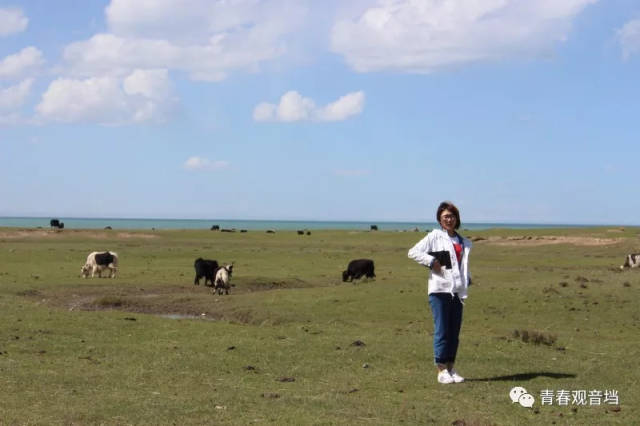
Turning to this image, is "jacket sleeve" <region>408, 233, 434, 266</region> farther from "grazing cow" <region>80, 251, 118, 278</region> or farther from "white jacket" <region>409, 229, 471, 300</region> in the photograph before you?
"grazing cow" <region>80, 251, 118, 278</region>

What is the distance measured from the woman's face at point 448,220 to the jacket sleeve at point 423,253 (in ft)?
1.04

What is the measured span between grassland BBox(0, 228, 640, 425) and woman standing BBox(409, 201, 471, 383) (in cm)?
67

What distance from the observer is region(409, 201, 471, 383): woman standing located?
40.7 feet

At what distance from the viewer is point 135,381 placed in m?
12.9

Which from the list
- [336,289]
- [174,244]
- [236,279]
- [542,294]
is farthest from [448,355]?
[174,244]

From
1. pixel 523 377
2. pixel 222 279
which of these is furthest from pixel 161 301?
pixel 523 377

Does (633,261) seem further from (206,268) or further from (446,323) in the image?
(446,323)

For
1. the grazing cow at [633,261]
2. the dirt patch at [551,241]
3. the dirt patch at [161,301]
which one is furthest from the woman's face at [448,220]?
the dirt patch at [551,241]

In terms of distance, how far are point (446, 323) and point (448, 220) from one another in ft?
5.35

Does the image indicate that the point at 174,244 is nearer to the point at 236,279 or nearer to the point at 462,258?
the point at 236,279

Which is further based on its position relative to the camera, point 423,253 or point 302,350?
point 302,350

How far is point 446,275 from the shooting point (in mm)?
12438

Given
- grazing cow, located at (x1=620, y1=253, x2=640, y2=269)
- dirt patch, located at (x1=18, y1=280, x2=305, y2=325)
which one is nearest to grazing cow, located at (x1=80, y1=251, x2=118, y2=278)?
dirt patch, located at (x1=18, y1=280, x2=305, y2=325)

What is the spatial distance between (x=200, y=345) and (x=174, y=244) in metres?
50.2
